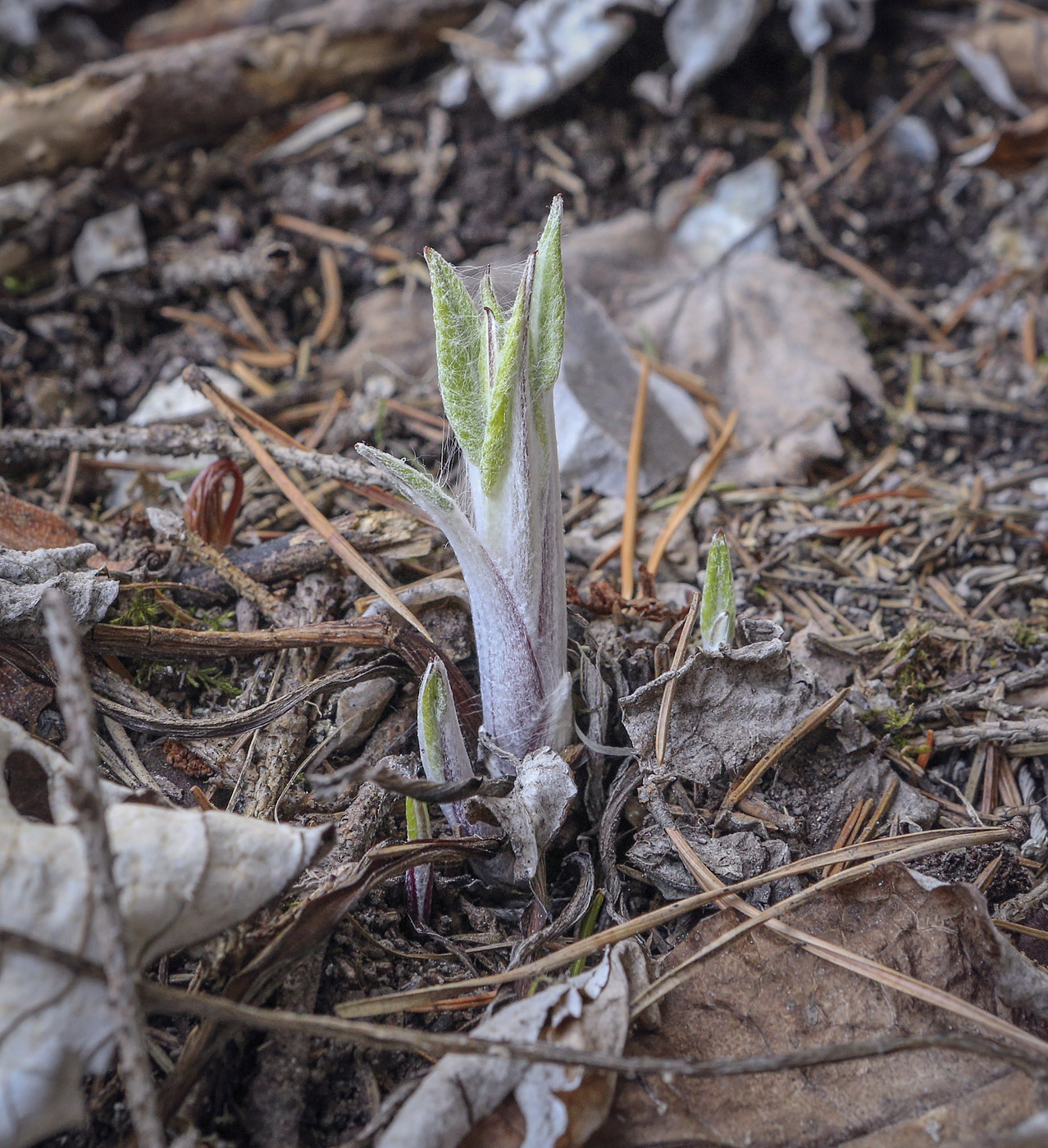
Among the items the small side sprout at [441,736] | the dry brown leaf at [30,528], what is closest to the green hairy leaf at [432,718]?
the small side sprout at [441,736]

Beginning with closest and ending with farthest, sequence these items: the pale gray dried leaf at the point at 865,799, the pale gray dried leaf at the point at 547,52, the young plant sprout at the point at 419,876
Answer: the young plant sprout at the point at 419,876 → the pale gray dried leaf at the point at 865,799 → the pale gray dried leaf at the point at 547,52

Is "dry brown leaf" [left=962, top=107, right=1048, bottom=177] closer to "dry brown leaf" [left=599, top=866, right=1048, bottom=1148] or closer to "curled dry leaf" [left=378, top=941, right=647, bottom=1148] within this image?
"dry brown leaf" [left=599, top=866, right=1048, bottom=1148]

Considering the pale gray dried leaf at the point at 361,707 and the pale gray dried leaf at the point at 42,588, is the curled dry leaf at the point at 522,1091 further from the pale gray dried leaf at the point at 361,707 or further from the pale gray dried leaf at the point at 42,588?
the pale gray dried leaf at the point at 42,588

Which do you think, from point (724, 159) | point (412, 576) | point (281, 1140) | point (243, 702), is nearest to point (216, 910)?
point (281, 1140)

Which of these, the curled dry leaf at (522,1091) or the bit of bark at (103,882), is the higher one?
the bit of bark at (103,882)

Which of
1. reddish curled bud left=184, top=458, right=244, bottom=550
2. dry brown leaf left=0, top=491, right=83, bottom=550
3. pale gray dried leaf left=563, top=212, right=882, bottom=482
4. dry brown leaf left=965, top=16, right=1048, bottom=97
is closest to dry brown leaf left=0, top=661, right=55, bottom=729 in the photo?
dry brown leaf left=0, top=491, right=83, bottom=550

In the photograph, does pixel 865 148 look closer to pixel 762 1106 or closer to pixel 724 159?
pixel 724 159
